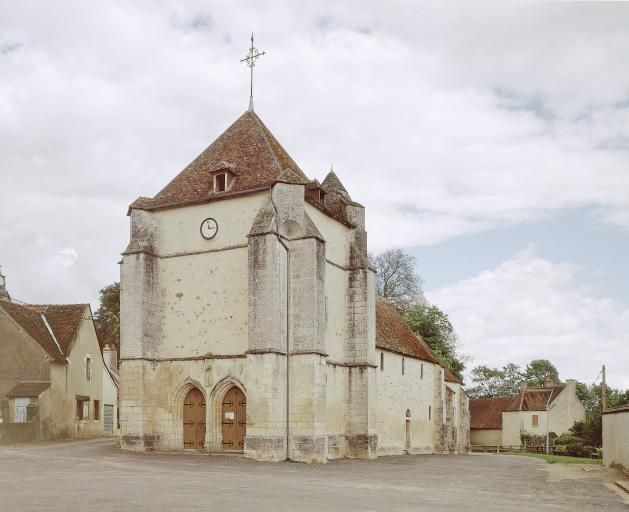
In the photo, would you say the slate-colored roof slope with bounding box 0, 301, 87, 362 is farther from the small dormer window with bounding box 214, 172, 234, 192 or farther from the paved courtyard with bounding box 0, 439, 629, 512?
the small dormer window with bounding box 214, 172, 234, 192

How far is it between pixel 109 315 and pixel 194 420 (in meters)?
37.0

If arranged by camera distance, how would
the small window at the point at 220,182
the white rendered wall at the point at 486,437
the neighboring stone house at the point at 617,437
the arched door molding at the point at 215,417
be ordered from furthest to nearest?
1. the white rendered wall at the point at 486,437
2. the small window at the point at 220,182
3. the arched door molding at the point at 215,417
4. the neighboring stone house at the point at 617,437

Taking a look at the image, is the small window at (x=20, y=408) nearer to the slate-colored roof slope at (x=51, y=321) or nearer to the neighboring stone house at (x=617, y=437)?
the slate-colored roof slope at (x=51, y=321)

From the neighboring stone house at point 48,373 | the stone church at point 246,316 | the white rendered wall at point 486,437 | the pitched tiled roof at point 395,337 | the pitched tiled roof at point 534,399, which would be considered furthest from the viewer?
the white rendered wall at point 486,437

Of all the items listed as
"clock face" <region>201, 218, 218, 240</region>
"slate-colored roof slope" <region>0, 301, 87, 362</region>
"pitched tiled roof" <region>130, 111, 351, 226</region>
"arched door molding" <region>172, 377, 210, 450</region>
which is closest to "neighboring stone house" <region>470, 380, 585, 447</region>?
"pitched tiled roof" <region>130, 111, 351, 226</region>

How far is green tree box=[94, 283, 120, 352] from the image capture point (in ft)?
207

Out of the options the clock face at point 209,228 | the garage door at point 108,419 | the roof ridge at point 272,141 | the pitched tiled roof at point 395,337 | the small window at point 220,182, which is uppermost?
the roof ridge at point 272,141

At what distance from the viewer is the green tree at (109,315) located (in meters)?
63.0

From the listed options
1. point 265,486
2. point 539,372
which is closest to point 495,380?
point 539,372

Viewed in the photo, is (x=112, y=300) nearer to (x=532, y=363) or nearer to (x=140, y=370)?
(x=140, y=370)

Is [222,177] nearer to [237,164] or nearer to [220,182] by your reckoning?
[220,182]

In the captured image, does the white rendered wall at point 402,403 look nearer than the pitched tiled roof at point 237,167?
No

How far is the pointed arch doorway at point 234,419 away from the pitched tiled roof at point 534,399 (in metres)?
47.3

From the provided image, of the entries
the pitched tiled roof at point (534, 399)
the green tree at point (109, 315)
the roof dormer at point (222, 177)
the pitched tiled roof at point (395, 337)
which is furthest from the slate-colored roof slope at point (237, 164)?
the pitched tiled roof at point (534, 399)
